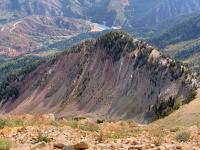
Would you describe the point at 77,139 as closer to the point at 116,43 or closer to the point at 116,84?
the point at 116,84

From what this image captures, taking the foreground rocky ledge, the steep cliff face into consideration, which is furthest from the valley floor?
the steep cliff face

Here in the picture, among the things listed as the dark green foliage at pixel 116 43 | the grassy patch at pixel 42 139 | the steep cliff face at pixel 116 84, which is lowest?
the grassy patch at pixel 42 139

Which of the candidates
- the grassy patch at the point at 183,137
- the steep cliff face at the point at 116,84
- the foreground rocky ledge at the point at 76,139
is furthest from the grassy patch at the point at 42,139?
the steep cliff face at the point at 116,84

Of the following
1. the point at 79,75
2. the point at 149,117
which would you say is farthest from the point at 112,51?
the point at 149,117

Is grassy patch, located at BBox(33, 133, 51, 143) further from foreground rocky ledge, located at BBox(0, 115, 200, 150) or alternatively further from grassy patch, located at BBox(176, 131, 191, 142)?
grassy patch, located at BBox(176, 131, 191, 142)

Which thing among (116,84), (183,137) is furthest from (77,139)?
(116,84)

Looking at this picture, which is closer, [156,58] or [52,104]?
[156,58]

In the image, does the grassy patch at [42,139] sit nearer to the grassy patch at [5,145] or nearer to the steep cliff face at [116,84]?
the grassy patch at [5,145]

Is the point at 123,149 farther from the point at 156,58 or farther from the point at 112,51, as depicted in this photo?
the point at 112,51
